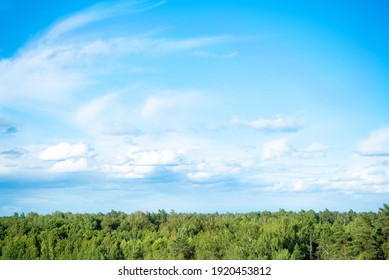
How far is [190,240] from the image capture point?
131 ft

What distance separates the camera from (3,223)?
1806 inches

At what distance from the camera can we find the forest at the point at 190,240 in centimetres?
3141

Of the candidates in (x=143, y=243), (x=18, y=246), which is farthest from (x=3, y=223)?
(x=143, y=243)

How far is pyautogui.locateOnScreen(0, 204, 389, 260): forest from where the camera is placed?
31.4 m

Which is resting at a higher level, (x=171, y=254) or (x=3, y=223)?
(x=3, y=223)

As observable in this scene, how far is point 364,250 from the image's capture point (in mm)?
31438
